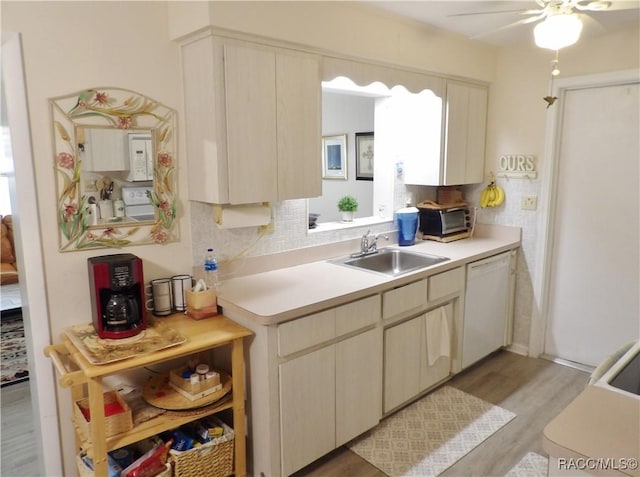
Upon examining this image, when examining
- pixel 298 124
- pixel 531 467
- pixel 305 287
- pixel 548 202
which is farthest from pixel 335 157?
pixel 531 467

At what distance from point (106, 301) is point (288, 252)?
109cm

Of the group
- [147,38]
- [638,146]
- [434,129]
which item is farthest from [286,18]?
[638,146]

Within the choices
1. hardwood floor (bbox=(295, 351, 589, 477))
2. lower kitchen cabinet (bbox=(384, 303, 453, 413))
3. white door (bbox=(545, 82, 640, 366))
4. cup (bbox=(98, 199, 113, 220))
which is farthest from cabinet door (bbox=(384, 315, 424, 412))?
cup (bbox=(98, 199, 113, 220))

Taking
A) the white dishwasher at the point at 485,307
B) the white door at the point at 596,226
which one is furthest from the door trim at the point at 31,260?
the white door at the point at 596,226

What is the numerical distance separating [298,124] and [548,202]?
2.01 meters

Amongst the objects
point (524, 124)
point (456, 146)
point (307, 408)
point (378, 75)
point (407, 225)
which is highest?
point (378, 75)

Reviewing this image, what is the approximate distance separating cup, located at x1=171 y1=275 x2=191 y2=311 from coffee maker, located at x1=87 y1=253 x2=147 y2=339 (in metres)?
0.28

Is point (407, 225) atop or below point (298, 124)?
below

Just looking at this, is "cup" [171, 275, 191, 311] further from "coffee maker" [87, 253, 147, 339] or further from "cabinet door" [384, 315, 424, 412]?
"cabinet door" [384, 315, 424, 412]

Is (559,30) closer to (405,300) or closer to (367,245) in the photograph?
(405,300)

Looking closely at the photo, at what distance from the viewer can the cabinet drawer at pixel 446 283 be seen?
2699 mm

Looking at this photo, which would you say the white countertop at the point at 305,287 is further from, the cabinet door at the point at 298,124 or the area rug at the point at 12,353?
the area rug at the point at 12,353

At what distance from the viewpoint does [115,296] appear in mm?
1906

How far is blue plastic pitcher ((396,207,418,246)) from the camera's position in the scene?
3.25 m
